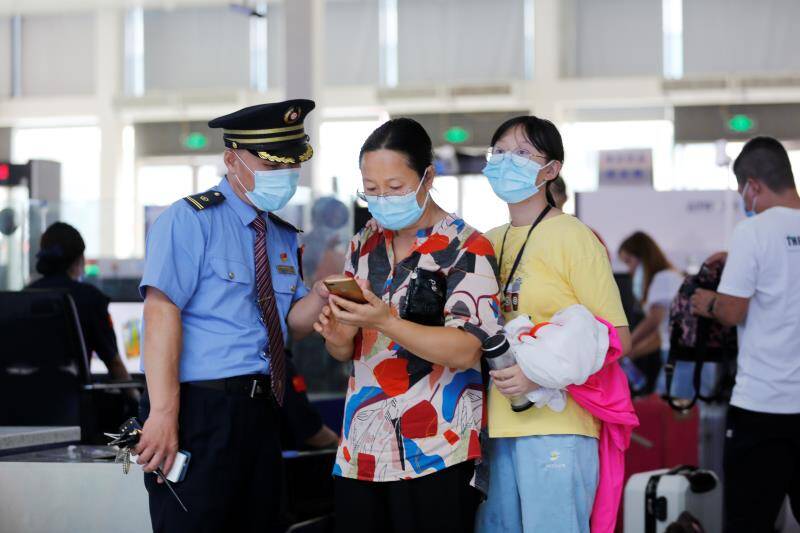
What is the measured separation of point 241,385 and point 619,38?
12.3 m

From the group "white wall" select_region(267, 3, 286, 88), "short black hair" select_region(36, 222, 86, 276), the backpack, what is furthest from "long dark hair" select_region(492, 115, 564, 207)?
"white wall" select_region(267, 3, 286, 88)

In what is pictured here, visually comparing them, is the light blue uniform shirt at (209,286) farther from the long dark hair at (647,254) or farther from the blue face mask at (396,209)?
the long dark hair at (647,254)

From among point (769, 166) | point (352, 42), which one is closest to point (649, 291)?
point (769, 166)

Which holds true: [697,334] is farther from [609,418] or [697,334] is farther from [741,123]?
[741,123]

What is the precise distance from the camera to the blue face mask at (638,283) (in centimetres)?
677

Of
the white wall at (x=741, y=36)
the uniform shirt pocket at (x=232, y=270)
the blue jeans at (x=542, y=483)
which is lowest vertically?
the blue jeans at (x=542, y=483)

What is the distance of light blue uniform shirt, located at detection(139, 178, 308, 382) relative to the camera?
219cm

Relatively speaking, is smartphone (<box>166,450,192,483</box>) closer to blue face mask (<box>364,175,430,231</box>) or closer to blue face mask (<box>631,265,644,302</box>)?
blue face mask (<box>364,175,430,231</box>)

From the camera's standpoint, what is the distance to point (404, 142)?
87.6 inches

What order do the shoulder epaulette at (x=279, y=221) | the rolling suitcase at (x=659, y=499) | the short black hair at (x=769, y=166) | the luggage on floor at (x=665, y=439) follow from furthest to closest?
the luggage on floor at (x=665, y=439) < the rolling suitcase at (x=659, y=499) < the short black hair at (x=769, y=166) < the shoulder epaulette at (x=279, y=221)

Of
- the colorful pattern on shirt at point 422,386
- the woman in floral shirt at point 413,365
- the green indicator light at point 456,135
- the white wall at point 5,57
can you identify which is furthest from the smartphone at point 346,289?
the white wall at point 5,57

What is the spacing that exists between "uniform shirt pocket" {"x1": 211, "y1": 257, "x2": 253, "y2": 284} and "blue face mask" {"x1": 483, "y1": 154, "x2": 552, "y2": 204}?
1.95ft

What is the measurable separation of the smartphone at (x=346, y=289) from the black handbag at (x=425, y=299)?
161 millimetres

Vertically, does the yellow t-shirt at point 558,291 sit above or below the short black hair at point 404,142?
below
